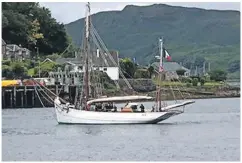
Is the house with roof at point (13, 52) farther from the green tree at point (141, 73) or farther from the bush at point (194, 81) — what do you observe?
the bush at point (194, 81)

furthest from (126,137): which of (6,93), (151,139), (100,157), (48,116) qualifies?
(6,93)

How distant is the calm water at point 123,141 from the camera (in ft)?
112

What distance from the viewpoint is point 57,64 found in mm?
98312

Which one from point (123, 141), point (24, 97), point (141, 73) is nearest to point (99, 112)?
point (123, 141)

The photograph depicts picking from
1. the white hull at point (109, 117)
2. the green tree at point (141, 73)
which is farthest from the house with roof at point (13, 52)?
the white hull at point (109, 117)

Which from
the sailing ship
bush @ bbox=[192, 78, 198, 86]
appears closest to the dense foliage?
bush @ bbox=[192, 78, 198, 86]

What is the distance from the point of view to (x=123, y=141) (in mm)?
40594

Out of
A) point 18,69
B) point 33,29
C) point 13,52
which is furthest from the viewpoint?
point 33,29

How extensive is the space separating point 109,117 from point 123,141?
1105 cm

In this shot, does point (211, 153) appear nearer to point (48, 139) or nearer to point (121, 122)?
point (48, 139)

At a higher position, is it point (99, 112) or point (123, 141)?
point (99, 112)

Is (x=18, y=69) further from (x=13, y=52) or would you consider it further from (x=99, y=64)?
(x=13, y=52)

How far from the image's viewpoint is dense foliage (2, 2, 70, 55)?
109 metres

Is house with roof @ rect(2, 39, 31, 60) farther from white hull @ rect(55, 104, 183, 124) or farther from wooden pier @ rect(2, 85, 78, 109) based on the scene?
white hull @ rect(55, 104, 183, 124)
